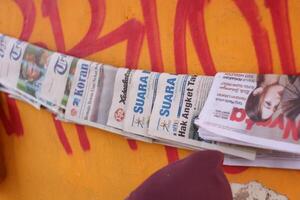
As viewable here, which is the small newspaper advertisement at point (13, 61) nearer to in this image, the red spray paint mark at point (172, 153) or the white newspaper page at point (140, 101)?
the white newspaper page at point (140, 101)

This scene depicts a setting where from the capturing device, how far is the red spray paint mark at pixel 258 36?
41.4 inches

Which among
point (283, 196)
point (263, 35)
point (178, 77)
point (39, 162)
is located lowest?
point (39, 162)

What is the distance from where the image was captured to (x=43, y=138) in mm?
1542

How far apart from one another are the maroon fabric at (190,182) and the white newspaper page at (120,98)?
53 centimetres

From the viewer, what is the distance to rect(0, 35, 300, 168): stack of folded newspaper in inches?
40.6

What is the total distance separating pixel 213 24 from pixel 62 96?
0.52m

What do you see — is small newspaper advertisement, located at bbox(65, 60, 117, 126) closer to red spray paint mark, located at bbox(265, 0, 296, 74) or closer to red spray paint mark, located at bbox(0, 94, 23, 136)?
red spray paint mark, located at bbox(0, 94, 23, 136)

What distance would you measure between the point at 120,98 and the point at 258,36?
410 mm

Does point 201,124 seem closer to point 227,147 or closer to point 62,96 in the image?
point 227,147

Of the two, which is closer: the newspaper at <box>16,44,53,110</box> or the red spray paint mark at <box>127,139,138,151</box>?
the red spray paint mark at <box>127,139,138,151</box>

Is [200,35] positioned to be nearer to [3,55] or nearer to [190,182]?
[190,182]

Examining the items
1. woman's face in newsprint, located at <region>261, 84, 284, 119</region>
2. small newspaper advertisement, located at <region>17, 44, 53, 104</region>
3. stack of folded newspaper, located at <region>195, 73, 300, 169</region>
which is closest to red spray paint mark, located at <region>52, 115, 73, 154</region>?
small newspaper advertisement, located at <region>17, 44, 53, 104</region>

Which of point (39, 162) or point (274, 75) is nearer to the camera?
point (274, 75)

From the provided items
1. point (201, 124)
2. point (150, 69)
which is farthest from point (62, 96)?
point (201, 124)
